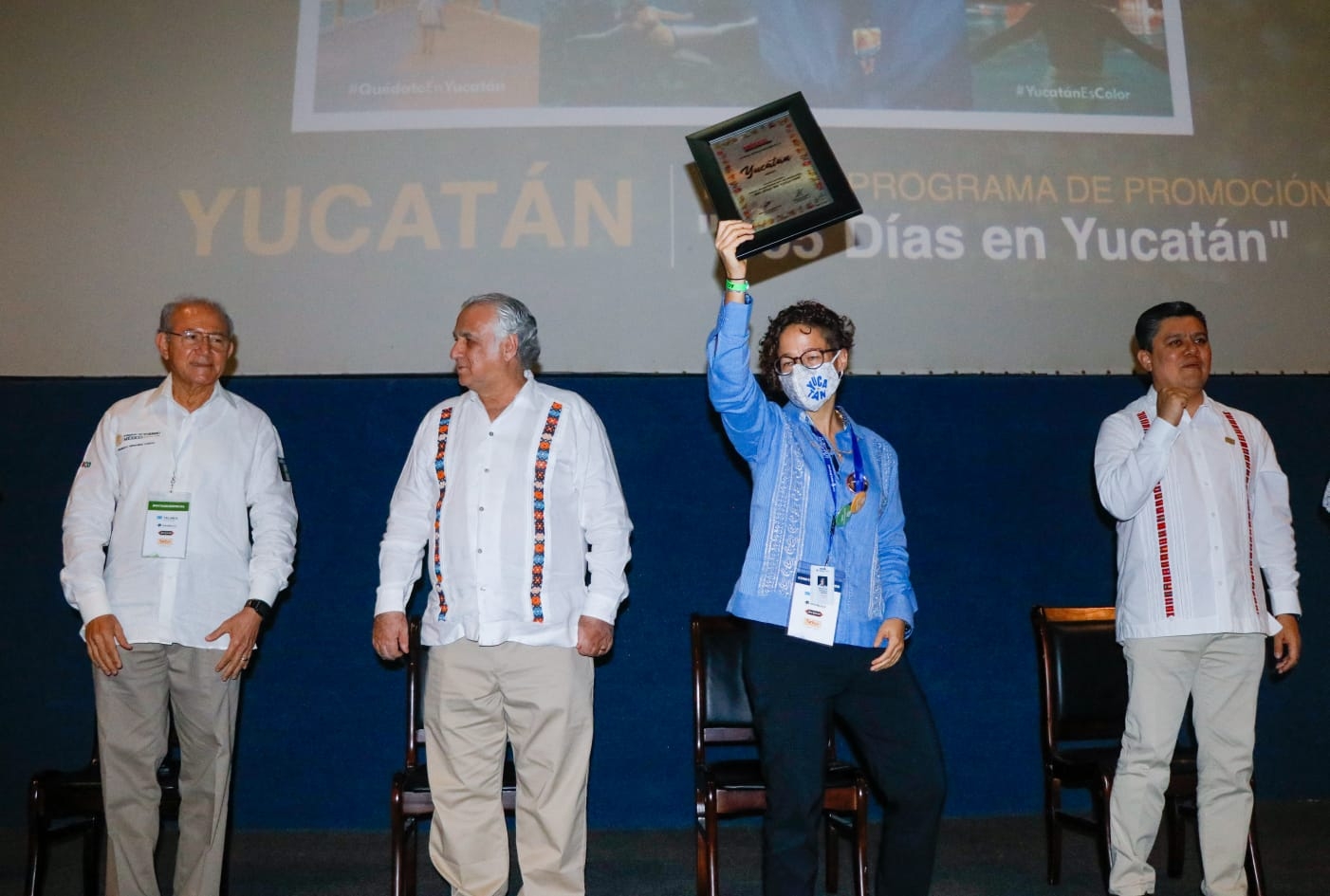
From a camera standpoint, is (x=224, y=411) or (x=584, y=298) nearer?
(x=224, y=411)

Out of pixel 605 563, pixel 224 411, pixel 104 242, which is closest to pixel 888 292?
pixel 605 563

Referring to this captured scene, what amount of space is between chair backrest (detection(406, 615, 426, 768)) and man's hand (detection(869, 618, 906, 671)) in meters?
1.42

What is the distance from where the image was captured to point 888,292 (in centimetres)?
392

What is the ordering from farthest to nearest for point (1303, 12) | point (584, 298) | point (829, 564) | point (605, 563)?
point (1303, 12)
point (584, 298)
point (605, 563)
point (829, 564)

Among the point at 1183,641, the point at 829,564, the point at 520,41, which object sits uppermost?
the point at 520,41

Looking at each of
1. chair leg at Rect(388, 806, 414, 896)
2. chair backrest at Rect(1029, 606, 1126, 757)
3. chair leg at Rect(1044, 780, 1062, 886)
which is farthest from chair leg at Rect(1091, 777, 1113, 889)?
chair leg at Rect(388, 806, 414, 896)

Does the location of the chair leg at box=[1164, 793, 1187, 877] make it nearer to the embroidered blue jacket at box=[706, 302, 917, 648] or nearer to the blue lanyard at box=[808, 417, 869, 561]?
the embroidered blue jacket at box=[706, 302, 917, 648]

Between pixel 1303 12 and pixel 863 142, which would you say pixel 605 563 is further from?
pixel 1303 12

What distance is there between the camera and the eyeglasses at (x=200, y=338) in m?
2.98

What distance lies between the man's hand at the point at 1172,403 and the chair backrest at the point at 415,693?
2268 mm

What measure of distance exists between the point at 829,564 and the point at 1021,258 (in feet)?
6.63

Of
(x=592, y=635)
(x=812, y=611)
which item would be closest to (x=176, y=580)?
(x=592, y=635)

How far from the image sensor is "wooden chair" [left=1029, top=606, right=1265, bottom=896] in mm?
3246

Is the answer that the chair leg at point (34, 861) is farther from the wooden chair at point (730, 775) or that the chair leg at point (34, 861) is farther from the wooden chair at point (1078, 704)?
the wooden chair at point (1078, 704)
